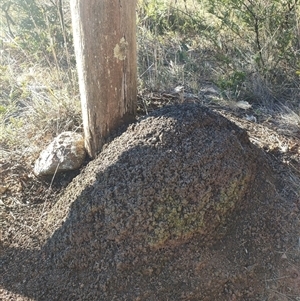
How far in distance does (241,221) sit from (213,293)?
0.43m

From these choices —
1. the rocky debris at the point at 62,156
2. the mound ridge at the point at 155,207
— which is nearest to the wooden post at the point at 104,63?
the rocky debris at the point at 62,156

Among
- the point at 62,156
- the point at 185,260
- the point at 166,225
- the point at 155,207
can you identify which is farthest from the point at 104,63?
the point at 185,260

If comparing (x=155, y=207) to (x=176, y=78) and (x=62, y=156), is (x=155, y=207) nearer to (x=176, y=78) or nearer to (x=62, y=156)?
(x=62, y=156)

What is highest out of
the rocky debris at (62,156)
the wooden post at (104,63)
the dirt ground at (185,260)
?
the wooden post at (104,63)

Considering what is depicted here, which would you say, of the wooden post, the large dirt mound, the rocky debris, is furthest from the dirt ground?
the wooden post

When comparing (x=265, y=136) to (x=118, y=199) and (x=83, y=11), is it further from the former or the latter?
(x=83, y=11)

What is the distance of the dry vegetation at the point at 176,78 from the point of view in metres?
2.80

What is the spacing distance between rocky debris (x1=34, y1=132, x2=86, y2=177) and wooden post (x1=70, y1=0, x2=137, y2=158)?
0.26ft

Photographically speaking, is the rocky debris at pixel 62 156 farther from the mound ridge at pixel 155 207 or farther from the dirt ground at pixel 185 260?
the mound ridge at pixel 155 207

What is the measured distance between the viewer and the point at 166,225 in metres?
2.14

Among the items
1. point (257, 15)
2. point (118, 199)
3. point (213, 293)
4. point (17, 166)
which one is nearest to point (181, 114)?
point (118, 199)

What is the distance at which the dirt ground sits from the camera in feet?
6.90

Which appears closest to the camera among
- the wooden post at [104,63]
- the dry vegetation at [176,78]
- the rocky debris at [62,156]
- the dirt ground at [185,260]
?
the dirt ground at [185,260]

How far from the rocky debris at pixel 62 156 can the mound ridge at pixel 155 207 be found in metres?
0.29
